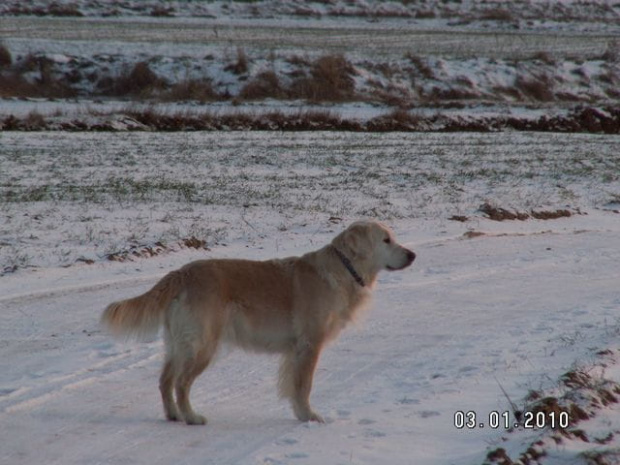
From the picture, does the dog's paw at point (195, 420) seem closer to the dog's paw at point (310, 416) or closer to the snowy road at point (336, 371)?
the snowy road at point (336, 371)

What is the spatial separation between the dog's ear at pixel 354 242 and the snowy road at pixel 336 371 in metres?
0.62

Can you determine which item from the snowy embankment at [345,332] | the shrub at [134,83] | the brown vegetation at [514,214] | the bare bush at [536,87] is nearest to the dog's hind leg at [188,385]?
the snowy embankment at [345,332]

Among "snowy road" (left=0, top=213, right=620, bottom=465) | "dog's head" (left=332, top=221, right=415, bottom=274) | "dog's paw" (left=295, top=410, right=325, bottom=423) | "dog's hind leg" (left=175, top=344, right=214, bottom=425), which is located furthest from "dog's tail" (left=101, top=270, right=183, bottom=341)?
"dog's head" (left=332, top=221, right=415, bottom=274)

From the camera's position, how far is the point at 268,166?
22.4 m

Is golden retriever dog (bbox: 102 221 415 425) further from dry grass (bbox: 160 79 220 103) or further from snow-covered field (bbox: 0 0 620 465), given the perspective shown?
dry grass (bbox: 160 79 220 103)

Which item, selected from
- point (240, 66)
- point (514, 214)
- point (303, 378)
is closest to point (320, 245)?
point (514, 214)

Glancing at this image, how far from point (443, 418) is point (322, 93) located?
35164mm

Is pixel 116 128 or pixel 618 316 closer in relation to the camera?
pixel 618 316

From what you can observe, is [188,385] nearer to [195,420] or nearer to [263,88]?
[195,420]

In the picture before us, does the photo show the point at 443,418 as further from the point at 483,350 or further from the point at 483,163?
the point at 483,163

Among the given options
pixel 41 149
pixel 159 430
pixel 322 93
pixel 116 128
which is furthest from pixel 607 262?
pixel 322 93

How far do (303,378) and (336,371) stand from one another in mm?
1170

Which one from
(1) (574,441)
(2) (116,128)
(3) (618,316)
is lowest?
(2) (116,128)

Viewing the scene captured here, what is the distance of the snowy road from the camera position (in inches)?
233
